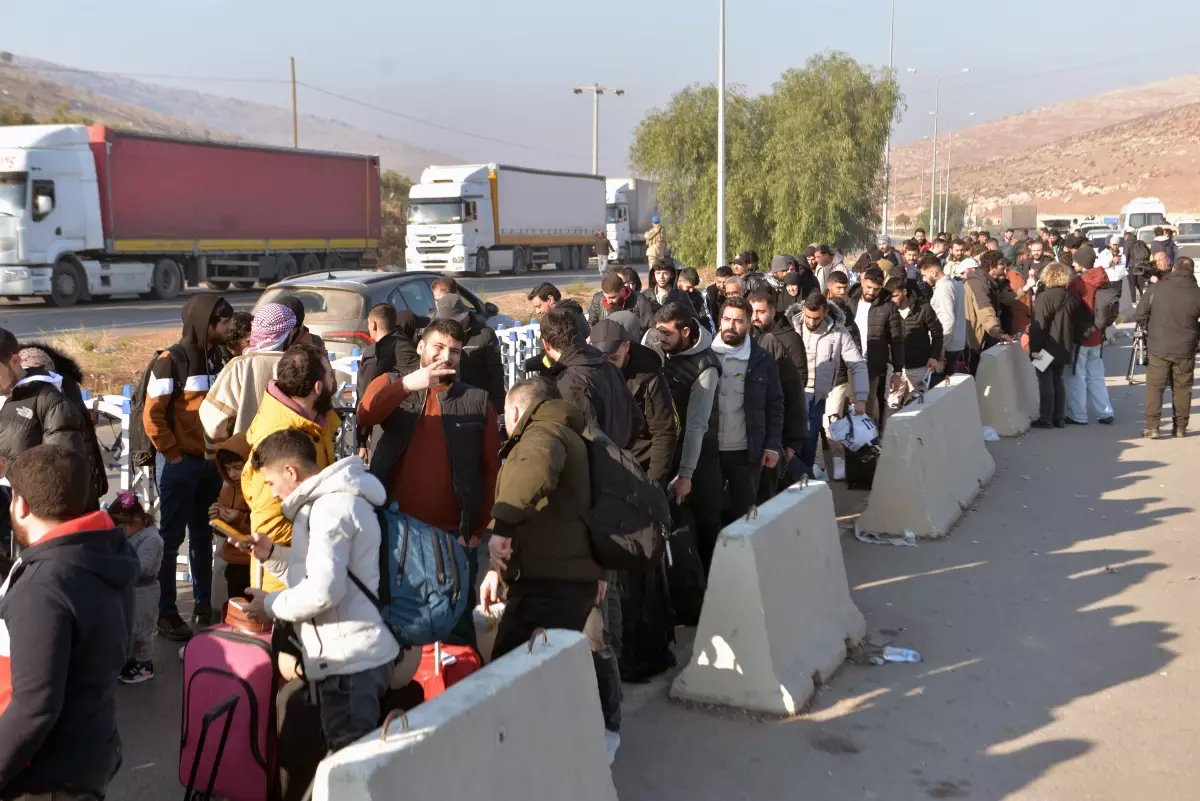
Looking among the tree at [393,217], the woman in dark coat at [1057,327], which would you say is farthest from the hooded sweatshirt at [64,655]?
the tree at [393,217]

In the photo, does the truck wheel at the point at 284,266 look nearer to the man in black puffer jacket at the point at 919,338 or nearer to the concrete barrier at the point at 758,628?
the man in black puffer jacket at the point at 919,338

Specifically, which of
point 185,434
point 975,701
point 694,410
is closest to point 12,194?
point 185,434

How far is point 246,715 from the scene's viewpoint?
434 centimetres

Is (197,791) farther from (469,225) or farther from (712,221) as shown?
(469,225)

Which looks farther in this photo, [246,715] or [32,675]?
[246,715]

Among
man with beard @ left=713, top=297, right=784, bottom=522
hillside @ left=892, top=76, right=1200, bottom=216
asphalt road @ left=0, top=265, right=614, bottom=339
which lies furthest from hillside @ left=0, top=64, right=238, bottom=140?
man with beard @ left=713, top=297, right=784, bottom=522

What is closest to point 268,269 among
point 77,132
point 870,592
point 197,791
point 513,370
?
point 77,132

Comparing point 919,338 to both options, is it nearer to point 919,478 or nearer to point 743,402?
point 919,478

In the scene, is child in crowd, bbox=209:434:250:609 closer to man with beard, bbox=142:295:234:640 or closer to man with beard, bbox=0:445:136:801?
man with beard, bbox=142:295:234:640

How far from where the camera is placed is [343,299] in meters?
11.8

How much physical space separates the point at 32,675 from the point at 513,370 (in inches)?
351

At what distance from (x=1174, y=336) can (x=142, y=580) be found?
→ 10760mm

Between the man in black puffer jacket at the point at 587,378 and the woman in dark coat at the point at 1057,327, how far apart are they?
9.13 m

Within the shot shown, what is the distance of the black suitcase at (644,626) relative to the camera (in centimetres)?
601
